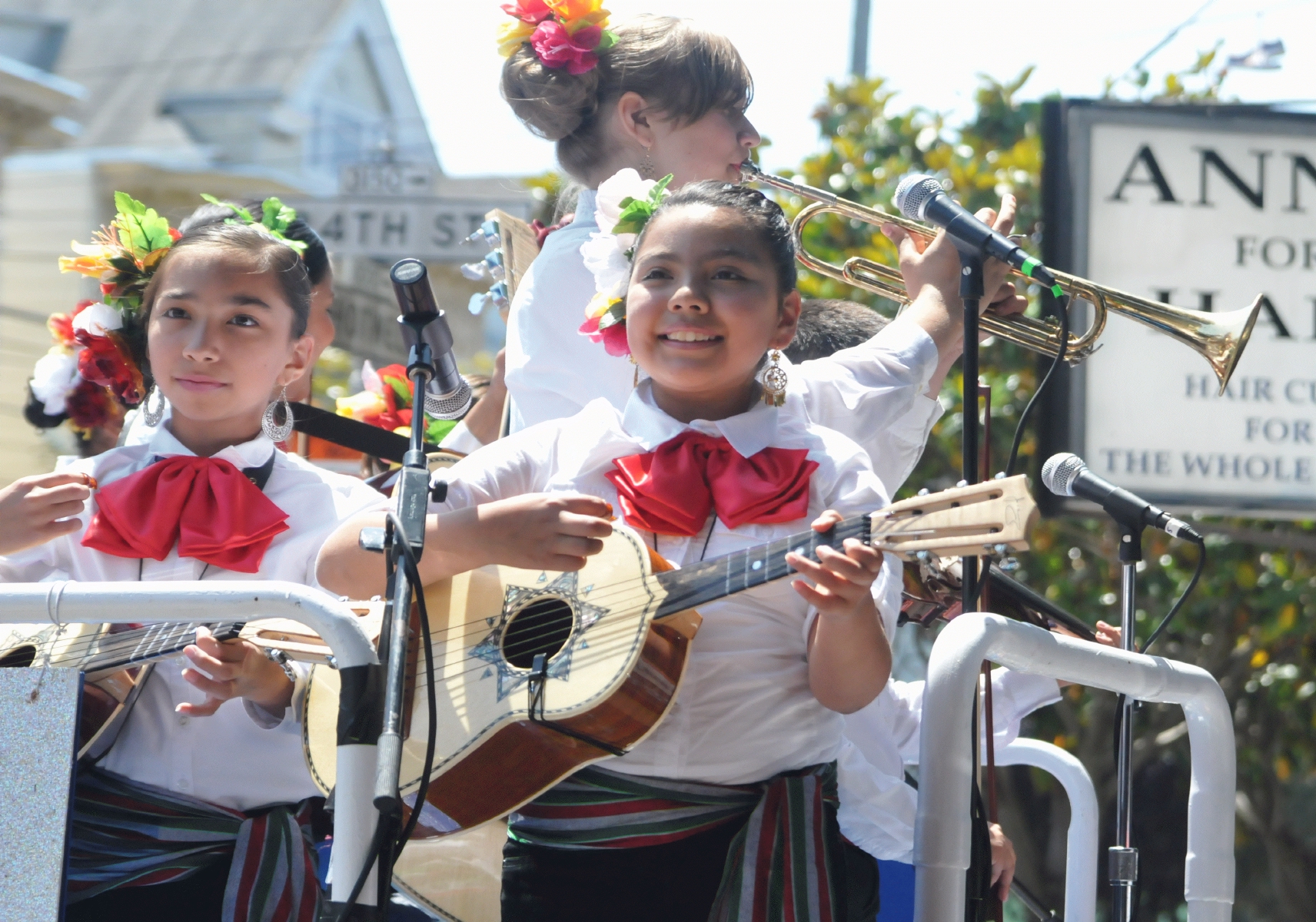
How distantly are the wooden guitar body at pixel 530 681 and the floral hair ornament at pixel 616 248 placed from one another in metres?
0.46

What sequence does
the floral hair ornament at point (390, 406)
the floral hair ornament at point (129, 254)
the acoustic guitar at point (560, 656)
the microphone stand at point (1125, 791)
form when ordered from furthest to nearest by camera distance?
the floral hair ornament at point (390, 406) → the floral hair ornament at point (129, 254) → the microphone stand at point (1125, 791) → the acoustic guitar at point (560, 656)

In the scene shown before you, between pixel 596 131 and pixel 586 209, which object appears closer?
pixel 586 209

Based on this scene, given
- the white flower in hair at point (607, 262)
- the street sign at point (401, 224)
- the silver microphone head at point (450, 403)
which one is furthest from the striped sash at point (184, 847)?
the street sign at point (401, 224)

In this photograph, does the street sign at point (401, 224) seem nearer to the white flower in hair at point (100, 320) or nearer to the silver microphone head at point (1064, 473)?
the white flower in hair at point (100, 320)

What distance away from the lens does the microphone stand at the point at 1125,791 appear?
2.73 meters

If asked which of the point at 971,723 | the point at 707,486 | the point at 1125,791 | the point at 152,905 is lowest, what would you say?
the point at 152,905

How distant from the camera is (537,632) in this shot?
2479 millimetres

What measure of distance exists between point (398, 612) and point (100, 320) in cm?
138

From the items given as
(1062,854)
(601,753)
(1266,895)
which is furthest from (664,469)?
(1266,895)

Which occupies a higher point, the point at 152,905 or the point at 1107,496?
the point at 1107,496

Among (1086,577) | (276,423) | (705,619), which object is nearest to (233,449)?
(276,423)

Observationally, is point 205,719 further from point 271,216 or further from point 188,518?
point 271,216

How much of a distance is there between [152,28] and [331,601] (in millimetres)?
23456

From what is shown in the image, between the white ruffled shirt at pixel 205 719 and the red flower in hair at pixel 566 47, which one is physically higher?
the red flower in hair at pixel 566 47
